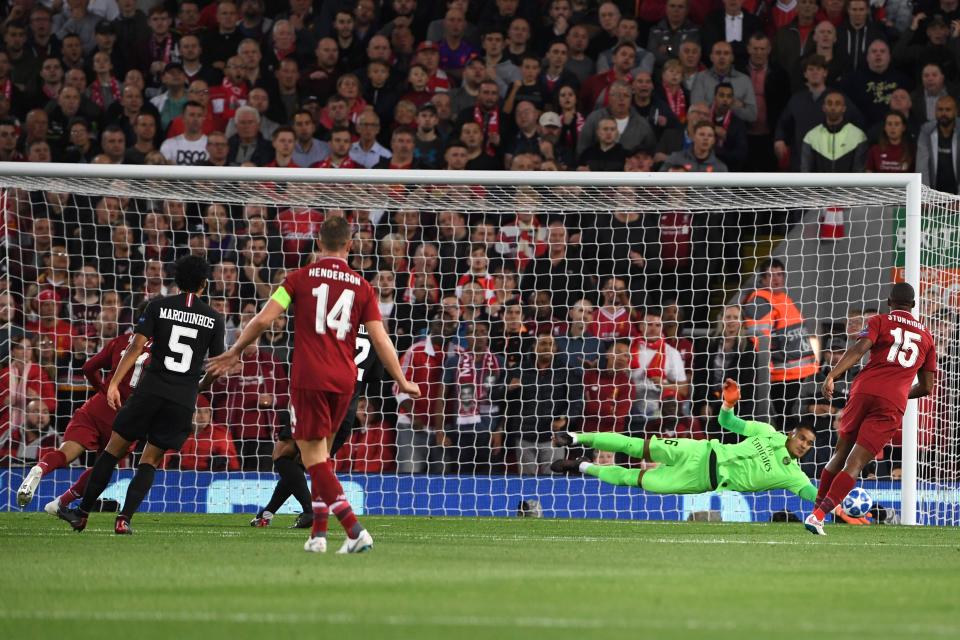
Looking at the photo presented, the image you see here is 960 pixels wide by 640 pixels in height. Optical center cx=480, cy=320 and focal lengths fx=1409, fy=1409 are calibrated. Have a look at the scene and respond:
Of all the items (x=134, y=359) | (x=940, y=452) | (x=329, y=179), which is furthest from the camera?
(x=940, y=452)

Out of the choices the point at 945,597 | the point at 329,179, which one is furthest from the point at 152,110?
the point at 945,597

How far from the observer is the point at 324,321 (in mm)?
7742

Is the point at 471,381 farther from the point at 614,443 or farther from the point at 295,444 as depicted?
the point at 295,444

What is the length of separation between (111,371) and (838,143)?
769 centimetres

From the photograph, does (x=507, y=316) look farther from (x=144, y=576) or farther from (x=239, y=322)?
(x=144, y=576)

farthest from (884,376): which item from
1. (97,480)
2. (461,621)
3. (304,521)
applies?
(461,621)

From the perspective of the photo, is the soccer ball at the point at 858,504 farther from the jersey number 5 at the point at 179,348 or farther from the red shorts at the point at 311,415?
the red shorts at the point at 311,415

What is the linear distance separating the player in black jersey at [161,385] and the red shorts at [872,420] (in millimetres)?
4808

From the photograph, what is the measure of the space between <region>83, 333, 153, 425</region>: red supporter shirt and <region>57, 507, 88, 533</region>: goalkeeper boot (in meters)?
1.06

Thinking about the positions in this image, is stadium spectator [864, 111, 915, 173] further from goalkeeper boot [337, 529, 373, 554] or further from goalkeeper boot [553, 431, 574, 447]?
goalkeeper boot [337, 529, 373, 554]

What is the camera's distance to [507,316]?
13398 millimetres

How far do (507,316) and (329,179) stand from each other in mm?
2336

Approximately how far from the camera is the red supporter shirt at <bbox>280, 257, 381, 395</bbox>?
7727 mm

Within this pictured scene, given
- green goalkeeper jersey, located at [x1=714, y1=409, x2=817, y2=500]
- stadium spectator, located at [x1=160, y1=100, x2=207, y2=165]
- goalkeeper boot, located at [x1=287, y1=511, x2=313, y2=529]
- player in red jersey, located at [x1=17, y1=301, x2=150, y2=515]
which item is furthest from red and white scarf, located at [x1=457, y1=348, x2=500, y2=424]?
stadium spectator, located at [x1=160, y1=100, x2=207, y2=165]
